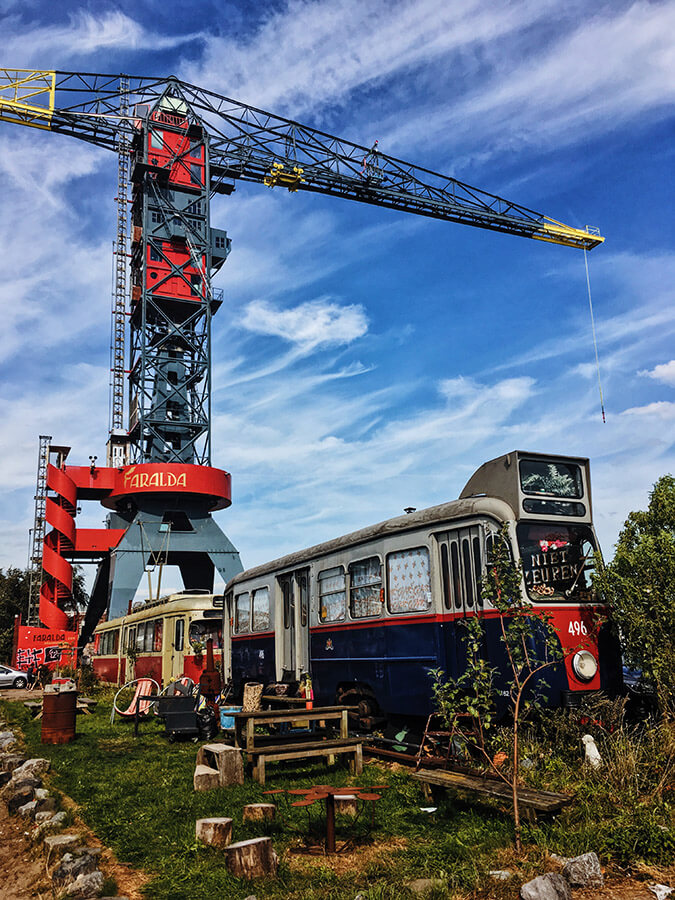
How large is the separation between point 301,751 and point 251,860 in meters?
3.47

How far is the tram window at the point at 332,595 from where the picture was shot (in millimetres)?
12008

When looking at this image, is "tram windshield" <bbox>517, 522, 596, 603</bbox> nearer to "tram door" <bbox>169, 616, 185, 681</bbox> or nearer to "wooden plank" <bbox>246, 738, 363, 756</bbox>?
"wooden plank" <bbox>246, 738, 363, 756</bbox>

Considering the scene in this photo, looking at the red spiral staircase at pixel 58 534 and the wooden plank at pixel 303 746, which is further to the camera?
the red spiral staircase at pixel 58 534

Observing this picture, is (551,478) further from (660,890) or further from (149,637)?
(149,637)

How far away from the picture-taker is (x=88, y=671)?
95.2ft

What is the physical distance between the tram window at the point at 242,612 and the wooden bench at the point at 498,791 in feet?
28.9

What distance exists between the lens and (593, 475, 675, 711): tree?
27.8ft

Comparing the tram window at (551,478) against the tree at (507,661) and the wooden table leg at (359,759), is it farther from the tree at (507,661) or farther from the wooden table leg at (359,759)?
the wooden table leg at (359,759)

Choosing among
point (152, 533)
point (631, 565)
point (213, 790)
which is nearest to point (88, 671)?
point (152, 533)

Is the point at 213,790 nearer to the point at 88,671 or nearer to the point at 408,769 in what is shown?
the point at 408,769

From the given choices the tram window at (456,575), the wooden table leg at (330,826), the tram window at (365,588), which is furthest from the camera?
the tram window at (365,588)

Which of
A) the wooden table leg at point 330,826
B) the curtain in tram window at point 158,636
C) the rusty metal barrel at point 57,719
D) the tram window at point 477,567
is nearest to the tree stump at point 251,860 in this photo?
the wooden table leg at point 330,826

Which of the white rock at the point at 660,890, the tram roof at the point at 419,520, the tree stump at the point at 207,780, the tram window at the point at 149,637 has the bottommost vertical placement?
the white rock at the point at 660,890

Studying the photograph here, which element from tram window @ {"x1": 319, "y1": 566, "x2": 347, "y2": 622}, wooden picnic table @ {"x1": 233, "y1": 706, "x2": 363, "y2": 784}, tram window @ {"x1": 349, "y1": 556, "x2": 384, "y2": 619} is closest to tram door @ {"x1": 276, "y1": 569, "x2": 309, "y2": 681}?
tram window @ {"x1": 319, "y1": 566, "x2": 347, "y2": 622}
